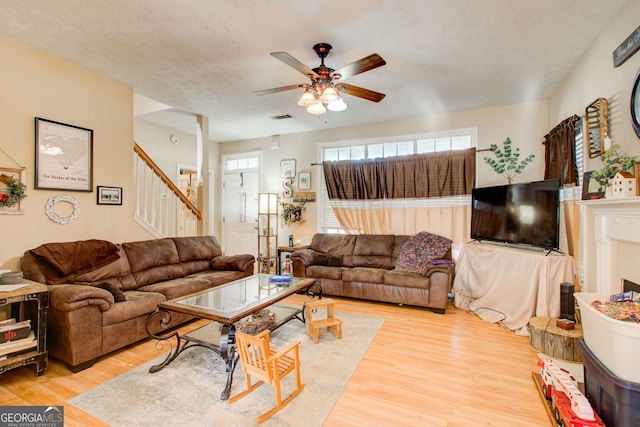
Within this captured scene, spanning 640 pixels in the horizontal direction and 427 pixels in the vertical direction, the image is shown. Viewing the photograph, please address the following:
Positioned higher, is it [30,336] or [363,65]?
[363,65]

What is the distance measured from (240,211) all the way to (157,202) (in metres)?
1.93

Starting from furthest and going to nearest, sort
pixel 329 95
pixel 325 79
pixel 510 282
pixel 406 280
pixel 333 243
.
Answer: pixel 333 243 < pixel 406 280 < pixel 510 282 < pixel 325 79 < pixel 329 95

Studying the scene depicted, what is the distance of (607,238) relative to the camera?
7.52 feet

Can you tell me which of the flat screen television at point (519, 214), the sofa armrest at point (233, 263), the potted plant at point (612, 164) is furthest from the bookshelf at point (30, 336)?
the flat screen television at point (519, 214)

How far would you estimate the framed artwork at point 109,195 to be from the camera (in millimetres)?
3492

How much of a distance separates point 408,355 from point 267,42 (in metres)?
3.07

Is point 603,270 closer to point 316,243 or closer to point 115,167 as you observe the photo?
point 316,243

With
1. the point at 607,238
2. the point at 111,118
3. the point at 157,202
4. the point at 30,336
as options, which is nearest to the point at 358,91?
the point at 607,238

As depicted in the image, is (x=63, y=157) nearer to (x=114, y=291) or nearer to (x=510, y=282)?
(x=114, y=291)

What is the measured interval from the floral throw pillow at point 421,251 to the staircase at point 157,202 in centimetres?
329

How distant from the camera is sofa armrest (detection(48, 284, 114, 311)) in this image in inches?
91.7

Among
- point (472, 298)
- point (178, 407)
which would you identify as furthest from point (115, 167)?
point (472, 298)

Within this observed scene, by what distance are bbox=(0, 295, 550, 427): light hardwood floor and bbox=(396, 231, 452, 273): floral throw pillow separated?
1073mm

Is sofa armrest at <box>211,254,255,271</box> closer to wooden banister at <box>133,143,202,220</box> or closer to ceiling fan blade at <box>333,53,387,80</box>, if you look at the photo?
wooden banister at <box>133,143,202,220</box>
